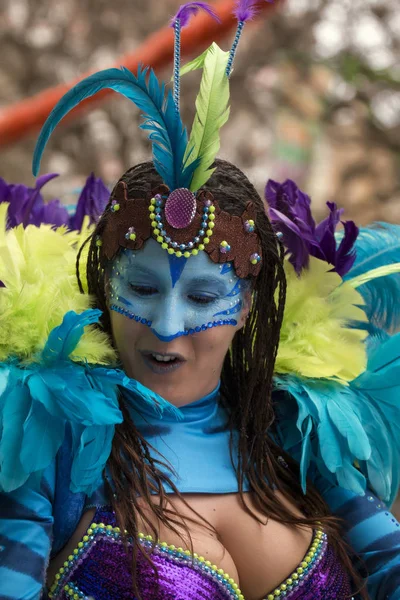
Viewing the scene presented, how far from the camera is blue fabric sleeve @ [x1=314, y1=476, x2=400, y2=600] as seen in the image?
1581 millimetres

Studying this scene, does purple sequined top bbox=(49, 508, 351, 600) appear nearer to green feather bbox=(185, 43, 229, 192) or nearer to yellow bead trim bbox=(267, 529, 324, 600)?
yellow bead trim bbox=(267, 529, 324, 600)

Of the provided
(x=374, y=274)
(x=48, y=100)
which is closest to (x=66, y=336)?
(x=374, y=274)

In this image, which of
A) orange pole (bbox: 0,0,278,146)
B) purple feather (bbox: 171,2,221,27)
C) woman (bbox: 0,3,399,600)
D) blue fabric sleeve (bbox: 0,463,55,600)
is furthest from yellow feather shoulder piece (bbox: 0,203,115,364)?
orange pole (bbox: 0,0,278,146)

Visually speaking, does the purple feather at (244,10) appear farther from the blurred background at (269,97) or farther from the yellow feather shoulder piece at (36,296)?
the blurred background at (269,97)

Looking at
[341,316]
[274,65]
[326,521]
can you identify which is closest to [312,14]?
[274,65]

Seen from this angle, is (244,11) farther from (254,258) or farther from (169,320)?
(169,320)

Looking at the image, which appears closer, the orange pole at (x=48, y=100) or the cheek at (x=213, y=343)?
the cheek at (x=213, y=343)

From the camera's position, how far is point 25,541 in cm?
130

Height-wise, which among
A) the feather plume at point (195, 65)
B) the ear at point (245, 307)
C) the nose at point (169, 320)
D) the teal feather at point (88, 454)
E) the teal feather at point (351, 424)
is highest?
the feather plume at point (195, 65)

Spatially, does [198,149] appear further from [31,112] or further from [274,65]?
[274,65]

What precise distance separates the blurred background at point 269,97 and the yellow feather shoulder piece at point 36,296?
352 cm

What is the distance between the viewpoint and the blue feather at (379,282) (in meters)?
1.79

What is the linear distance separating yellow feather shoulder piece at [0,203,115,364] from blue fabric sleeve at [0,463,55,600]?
222mm

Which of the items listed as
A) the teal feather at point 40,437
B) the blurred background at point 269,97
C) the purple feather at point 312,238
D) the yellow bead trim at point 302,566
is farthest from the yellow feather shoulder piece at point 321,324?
the blurred background at point 269,97
